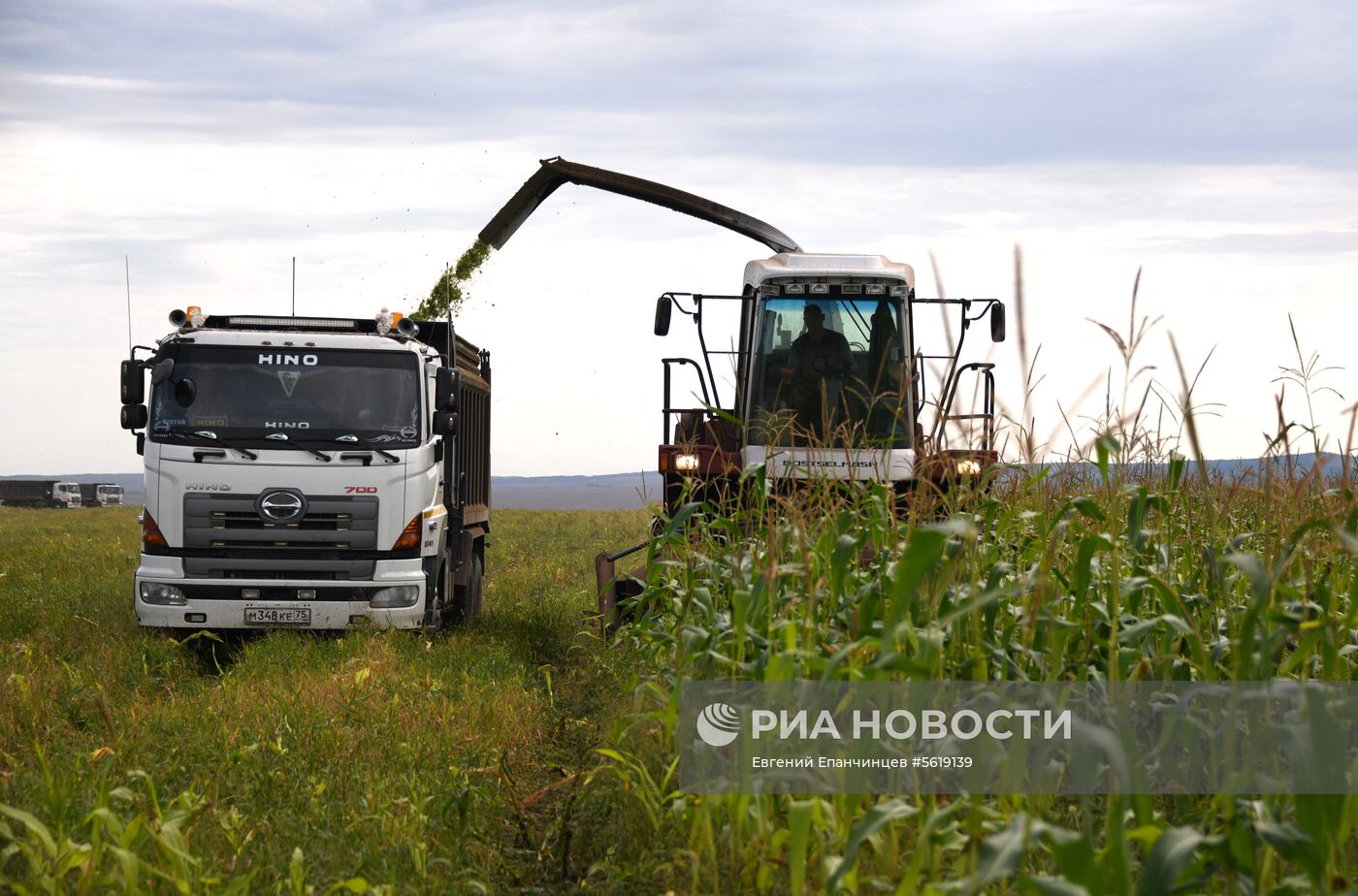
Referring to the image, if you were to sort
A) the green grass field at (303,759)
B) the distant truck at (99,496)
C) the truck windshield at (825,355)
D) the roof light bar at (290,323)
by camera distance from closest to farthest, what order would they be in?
the green grass field at (303,759) < the truck windshield at (825,355) < the roof light bar at (290,323) < the distant truck at (99,496)

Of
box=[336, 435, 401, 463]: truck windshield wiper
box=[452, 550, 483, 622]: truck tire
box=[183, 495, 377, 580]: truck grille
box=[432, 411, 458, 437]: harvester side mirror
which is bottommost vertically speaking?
box=[452, 550, 483, 622]: truck tire

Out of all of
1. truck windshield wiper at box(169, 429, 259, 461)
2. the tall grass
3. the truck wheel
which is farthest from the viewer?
the truck wheel

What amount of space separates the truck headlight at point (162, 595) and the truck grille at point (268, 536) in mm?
239

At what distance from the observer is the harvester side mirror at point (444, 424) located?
1255 centimetres

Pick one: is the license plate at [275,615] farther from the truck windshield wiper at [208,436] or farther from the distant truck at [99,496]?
the distant truck at [99,496]

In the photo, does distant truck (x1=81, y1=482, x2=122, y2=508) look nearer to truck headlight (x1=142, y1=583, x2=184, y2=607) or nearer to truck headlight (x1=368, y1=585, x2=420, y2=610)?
truck headlight (x1=142, y1=583, x2=184, y2=607)

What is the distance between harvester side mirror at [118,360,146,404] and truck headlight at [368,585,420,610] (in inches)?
117

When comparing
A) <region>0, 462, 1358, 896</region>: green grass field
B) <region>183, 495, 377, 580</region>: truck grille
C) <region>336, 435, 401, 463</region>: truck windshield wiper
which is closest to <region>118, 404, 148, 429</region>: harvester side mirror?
<region>183, 495, 377, 580</region>: truck grille

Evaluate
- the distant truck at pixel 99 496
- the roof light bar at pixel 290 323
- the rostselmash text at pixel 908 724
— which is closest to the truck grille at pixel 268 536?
the roof light bar at pixel 290 323

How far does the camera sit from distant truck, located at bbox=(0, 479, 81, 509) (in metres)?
61.5

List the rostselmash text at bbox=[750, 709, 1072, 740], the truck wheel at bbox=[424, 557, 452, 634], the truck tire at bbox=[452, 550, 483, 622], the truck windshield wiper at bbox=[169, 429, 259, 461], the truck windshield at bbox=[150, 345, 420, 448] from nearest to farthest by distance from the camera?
the rostselmash text at bbox=[750, 709, 1072, 740] < the truck windshield wiper at bbox=[169, 429, 259, 461] < the truck windshield at bbox=[150, 345, 420, 448] < the truck wheel at bbox=[424, 557, 452, 634] < the truck tire at bbox=[452, 550, 483, 622]

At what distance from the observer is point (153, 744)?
7.79 meters

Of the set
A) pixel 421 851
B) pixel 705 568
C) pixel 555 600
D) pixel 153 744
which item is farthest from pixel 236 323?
pixel 421 851

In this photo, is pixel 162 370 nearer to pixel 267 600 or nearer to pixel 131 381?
pixel 131 381
